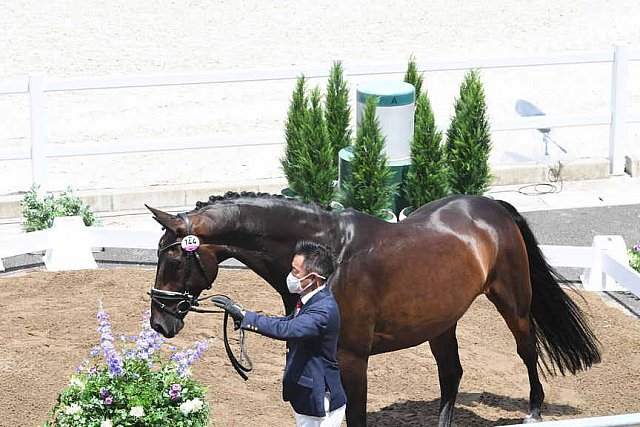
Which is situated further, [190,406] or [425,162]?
[425,162]

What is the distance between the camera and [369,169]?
11.8 meters

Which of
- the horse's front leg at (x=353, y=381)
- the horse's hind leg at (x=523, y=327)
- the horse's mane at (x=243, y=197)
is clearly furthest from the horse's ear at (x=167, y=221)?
the horse's hind leg at (x=523, y=327)

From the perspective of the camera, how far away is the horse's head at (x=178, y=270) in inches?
274

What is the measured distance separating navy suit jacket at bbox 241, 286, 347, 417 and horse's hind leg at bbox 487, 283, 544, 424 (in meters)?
1.97

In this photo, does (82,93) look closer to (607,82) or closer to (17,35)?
(17,35)

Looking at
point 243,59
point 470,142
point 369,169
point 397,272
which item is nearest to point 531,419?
point 397,272

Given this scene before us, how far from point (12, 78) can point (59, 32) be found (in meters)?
2.35

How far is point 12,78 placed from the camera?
17.2m

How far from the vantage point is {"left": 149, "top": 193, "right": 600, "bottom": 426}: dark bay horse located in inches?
277

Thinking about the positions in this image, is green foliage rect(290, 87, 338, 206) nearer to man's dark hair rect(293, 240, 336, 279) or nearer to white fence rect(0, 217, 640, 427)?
white fence rect(0, 217, 640, 427)

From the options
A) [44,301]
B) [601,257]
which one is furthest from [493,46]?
[44,301]

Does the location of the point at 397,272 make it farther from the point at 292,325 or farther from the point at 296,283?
the point at 292,325

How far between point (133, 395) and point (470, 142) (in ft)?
20.3

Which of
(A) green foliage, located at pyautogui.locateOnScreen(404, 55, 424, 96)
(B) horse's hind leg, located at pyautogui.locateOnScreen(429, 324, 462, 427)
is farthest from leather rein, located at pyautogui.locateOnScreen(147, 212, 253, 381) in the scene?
(A) green foliage, located at pyautogui.locateOnScreen(404, 55, 424, 96)
